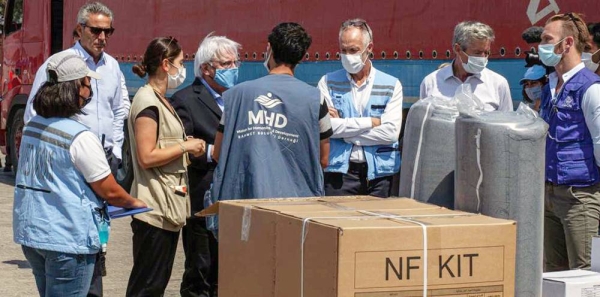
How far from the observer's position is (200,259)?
616cm

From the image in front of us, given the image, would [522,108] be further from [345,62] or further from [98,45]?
[98,45]

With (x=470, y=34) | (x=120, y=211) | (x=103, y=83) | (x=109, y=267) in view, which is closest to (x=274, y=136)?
(x=120, y=211)

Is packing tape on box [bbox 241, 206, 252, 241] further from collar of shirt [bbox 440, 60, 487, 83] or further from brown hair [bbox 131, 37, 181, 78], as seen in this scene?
collar of shirt [bbox 440, 60, 487, 83]

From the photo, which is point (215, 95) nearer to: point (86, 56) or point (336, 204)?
point (86, 56)

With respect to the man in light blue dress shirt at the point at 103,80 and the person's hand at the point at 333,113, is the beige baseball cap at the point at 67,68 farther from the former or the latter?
the man in light blue dress shirt at the point at 103,80

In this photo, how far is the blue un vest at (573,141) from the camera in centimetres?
551

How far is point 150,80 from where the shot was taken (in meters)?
5.82

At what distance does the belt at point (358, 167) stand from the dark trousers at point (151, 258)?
1.01m

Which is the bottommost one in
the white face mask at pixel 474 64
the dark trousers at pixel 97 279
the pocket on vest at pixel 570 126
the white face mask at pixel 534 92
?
the dark trousers at pixel 97 279

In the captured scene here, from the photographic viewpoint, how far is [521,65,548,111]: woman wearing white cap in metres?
7.67

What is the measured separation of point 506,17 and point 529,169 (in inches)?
182

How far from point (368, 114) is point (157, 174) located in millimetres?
1198

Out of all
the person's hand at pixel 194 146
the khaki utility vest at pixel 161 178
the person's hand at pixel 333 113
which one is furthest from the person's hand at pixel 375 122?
the khaki utility vest at pixel 161 178

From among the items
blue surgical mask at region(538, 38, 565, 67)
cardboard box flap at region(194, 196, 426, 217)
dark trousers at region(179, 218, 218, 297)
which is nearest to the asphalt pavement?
dark trousers at region(179, 218, 218, 297)
